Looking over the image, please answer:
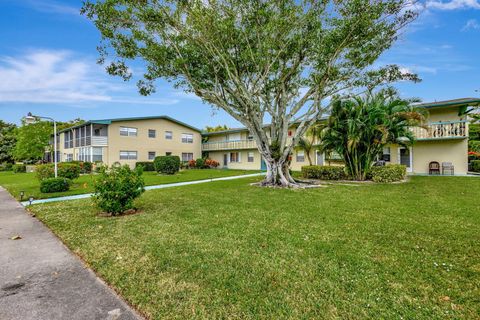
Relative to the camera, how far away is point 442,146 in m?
17.6

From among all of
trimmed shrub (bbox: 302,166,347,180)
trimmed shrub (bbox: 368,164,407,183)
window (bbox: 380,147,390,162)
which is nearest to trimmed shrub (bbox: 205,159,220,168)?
trimmed shrub (bbox: 302,166,347,180)

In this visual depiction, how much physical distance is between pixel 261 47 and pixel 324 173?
30.6 feet

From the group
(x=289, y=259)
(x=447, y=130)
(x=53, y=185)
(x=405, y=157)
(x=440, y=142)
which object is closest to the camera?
(x=289, y=259)

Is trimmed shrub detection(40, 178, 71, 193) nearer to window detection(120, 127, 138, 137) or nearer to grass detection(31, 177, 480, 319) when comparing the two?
grass detection(31, 177, 480, 319)

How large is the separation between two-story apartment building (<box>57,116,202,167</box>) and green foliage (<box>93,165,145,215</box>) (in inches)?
880

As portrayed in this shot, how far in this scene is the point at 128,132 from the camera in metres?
29.0

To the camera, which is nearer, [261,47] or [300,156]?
[261,47]

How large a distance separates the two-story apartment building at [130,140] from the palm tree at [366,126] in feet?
72.7

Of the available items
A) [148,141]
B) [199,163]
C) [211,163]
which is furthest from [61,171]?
[211,163]

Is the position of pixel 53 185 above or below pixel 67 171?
below

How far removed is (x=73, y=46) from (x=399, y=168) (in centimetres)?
2017

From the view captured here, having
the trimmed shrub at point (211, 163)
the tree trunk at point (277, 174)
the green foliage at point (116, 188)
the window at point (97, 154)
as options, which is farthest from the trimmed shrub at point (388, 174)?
the window at point (97, 154)

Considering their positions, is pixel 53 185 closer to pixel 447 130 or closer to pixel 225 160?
pixel 225 160

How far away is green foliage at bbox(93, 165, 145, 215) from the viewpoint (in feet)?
22.9
